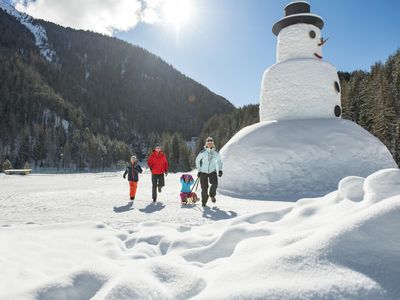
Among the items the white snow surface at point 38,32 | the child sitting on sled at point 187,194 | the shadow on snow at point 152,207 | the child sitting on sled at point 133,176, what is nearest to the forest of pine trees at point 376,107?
Result: the child sitting on sled at point 187,194

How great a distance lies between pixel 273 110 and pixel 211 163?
6.37 m

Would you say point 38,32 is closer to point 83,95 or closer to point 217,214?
point 83,95

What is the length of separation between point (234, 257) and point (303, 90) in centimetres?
1122

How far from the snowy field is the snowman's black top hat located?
11332 millimetres

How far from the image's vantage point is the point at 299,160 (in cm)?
1045

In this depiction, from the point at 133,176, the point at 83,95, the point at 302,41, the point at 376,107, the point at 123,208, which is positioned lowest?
the point at 123,208

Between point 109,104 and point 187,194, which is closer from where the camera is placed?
point 187,194

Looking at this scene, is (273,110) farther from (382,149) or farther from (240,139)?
(382,149)

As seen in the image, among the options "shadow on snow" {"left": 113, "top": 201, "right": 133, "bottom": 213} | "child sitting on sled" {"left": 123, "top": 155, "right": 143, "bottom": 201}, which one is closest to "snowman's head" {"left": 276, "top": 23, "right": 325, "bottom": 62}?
"child sitting on sled" {"left": 123, "top": 155, "right": 143, "bottom": 201}

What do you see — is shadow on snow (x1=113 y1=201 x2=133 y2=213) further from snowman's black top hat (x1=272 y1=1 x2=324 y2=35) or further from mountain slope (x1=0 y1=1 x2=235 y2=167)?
mountain slope (x1=0 y1=1 x2=235 y2=167)

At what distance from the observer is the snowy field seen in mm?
1841

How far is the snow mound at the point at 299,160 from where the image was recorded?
10.2 m

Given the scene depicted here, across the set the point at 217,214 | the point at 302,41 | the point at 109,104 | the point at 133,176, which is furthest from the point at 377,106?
the point at 109,104

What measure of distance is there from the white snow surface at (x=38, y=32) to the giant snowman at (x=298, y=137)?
177m
